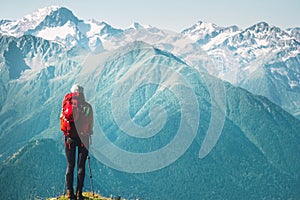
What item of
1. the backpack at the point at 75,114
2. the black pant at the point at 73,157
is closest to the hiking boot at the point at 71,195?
the black pant at the point at 73,157

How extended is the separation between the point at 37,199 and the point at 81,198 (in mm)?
4882

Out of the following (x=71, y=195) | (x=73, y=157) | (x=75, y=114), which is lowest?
(x=71, y=195)

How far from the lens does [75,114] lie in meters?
22.8

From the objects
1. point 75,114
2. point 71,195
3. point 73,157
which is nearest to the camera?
point 75,114

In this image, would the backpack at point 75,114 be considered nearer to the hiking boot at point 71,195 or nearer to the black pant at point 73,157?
the black pant at point 73,157

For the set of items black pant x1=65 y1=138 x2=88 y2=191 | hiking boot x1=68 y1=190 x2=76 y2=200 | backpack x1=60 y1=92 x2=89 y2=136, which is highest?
backpack x1=60 y1=92 x2=89 y2=136

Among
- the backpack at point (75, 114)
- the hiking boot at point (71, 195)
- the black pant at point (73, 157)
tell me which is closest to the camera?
the backpack at point (75, 114)

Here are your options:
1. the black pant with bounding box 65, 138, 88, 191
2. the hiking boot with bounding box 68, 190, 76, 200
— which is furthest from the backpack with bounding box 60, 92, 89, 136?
the hiking boot with bounding box 68, 190, 76, 200

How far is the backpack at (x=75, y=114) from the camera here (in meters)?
22.8

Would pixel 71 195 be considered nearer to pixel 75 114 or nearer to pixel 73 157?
Answer: pixel 73 157

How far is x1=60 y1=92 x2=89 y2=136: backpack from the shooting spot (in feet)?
74.8

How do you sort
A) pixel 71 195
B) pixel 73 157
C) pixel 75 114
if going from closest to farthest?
1. pixel 75 114
2. pixel 73 157
3. pixel 71 195

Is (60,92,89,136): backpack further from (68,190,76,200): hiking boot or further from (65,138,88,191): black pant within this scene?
(68,190,76,200): hiking boot

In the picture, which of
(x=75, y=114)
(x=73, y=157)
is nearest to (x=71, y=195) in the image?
(x=73, y=157)
